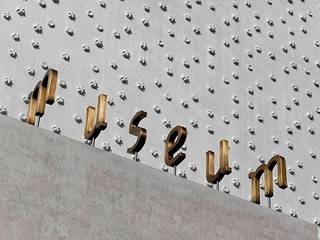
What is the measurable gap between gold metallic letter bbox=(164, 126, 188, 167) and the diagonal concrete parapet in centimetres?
57

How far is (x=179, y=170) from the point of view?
11.3 metres

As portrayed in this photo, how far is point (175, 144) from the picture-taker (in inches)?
344

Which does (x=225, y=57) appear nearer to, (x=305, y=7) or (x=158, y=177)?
(x=305, y=7)

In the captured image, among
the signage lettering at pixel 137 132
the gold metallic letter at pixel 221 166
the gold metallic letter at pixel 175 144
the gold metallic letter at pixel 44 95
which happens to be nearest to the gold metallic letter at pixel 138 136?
the signage lettering at pixel 137 132

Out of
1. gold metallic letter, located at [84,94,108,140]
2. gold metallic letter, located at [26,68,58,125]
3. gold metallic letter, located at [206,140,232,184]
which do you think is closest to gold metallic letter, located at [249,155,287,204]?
gold metallic letter, located at [206,140,232,184]

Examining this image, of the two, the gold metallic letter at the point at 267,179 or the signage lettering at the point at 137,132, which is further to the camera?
the gold metallic letter at the point at 267,179

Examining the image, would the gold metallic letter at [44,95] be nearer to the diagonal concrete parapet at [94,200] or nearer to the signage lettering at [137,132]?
the signage lettering at [137,132]

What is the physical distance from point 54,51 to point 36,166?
4.24 meters

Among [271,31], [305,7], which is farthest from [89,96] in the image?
[305,7]

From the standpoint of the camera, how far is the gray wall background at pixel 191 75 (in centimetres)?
1091

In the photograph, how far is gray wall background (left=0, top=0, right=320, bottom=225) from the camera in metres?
10.9

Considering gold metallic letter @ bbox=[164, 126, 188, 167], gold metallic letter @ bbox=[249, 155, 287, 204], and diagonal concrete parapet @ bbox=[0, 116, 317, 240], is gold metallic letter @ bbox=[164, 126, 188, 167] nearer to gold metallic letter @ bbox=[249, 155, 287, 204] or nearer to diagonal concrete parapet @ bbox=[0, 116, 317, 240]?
diagonal concrete parapet @ bbox=[0, 116, 317, 240]

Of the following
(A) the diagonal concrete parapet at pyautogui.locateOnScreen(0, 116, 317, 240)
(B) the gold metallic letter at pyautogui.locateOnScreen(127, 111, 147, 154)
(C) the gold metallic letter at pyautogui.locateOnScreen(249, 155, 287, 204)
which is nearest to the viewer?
(A) the diagonal concrete parapet at pyautogui.locateOnScreen(0, 116, 317, 240)

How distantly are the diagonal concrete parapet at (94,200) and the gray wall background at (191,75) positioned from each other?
2.86m
